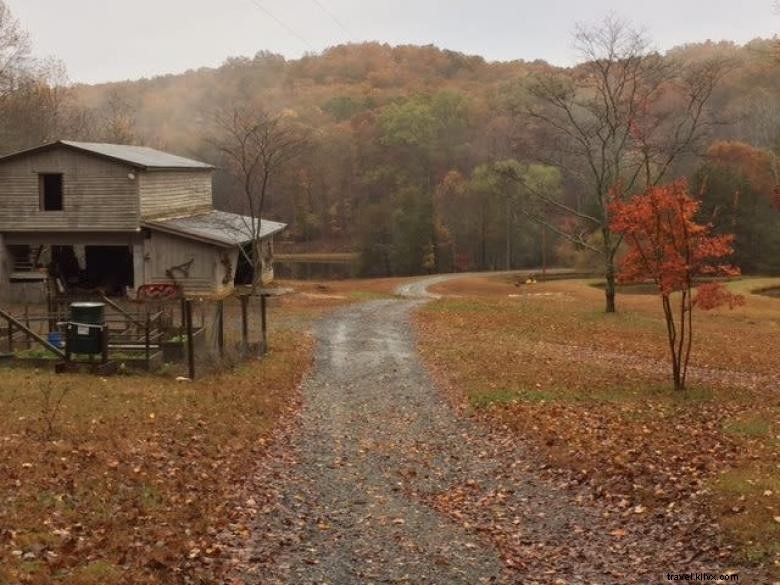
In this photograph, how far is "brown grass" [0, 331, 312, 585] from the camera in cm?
904

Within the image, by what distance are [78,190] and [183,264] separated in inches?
239

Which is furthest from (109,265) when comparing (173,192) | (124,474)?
(124,474)

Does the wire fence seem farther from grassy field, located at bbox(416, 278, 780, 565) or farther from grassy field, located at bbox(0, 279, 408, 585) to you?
grassy field, located at bbox(416, 278, 780, 565)

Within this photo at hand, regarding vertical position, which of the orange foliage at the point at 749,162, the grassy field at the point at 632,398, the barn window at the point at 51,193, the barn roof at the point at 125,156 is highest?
the orange foliage at the point at 749,162

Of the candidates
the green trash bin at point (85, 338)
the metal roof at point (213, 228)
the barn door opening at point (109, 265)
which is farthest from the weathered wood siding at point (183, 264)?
the green trash bin at point (85, 338)

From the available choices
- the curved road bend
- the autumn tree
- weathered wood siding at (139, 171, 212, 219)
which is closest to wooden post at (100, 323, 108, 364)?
the curved road bend

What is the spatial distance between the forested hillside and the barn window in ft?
105

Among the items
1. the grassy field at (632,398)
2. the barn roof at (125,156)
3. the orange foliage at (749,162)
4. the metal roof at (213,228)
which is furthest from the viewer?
the orange foliage at (749,162)

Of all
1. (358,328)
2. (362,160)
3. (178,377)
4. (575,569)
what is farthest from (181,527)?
(362,160)

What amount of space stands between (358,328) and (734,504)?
78.3 ft

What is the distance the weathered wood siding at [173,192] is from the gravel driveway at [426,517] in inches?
896

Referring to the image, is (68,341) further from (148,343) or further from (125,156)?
(125,156)

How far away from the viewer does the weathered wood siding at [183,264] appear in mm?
38844

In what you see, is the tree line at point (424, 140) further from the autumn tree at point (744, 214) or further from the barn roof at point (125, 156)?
the barn roof at point (125, 156)
